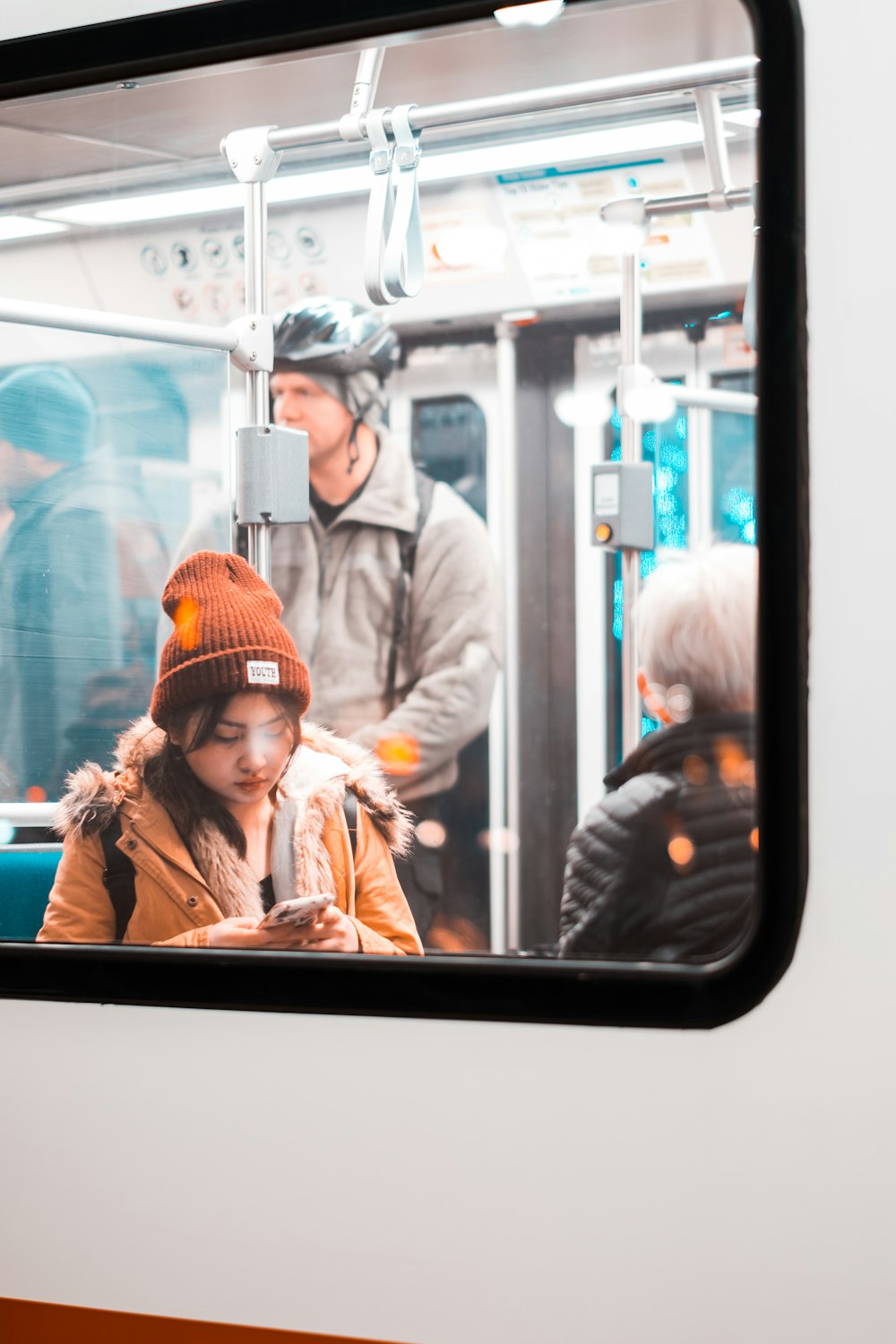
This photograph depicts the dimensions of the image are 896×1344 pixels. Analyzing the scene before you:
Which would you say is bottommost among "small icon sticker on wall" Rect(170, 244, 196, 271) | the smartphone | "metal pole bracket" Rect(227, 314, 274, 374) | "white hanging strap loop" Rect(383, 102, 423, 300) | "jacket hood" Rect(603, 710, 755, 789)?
the smartphone

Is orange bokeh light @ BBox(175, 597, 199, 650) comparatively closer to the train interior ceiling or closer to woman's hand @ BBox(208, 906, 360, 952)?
the train interior ceiling

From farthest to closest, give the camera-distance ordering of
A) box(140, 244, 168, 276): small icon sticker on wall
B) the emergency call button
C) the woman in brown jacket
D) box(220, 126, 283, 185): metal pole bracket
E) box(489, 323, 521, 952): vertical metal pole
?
box(140, 244, 168, 276): small icon sticker on wall → box(489, 323, 521, 952): vertical metal pole → the emergency call button → box(220, 126, 283, 185): metal pole bracket → the woman in brown jacket

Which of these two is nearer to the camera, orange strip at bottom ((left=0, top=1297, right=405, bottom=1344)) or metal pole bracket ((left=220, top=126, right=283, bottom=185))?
orange strip at bottom ((left=0, top=1297, right=405, bottom=1344))

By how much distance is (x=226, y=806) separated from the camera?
1.63m

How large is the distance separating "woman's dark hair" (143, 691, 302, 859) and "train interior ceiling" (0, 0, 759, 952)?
103mm

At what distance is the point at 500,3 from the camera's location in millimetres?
1221

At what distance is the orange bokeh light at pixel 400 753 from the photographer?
7.18 feet

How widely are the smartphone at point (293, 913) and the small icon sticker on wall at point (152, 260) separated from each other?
141cm

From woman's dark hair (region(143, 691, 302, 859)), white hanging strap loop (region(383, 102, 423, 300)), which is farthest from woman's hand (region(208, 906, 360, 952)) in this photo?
white hanging strap loop (region(383, 102, 423, 300))

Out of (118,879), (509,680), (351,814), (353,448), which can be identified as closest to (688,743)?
(351,814)

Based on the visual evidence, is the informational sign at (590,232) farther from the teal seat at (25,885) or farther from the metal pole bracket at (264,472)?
the teal seat at (25,885)

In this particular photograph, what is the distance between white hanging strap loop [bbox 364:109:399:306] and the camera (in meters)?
1.63

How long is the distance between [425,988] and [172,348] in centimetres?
125

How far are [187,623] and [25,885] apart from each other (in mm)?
417
